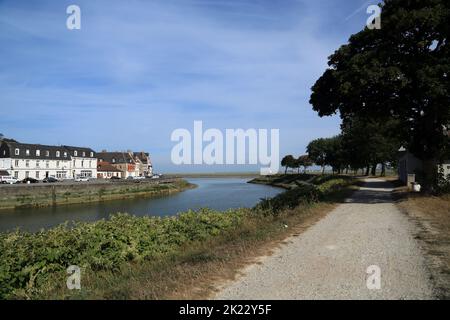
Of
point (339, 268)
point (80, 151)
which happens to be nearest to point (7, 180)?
point (80, 151)

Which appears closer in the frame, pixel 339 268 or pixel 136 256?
pixel 339 268

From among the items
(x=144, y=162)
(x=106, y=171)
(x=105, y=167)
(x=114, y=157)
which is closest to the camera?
(x=106, y=171)

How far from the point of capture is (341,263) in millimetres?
8102

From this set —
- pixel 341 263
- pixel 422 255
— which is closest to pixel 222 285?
pixel 341 263

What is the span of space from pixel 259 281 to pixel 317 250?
305 cm

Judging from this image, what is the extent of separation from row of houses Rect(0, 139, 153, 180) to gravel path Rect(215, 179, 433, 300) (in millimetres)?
77618

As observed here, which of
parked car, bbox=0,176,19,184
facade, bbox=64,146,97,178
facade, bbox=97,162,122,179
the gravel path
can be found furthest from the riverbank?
the gravel path

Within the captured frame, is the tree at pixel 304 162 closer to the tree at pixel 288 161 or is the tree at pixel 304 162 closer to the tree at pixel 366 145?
the tree at pixel 288 161

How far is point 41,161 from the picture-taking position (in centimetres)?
8456

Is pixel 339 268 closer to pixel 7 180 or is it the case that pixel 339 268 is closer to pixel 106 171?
pixel 7 180

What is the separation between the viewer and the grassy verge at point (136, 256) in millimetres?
6910

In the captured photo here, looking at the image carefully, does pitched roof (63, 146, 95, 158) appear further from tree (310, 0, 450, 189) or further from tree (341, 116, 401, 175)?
tree (310, 0, 450, 189)

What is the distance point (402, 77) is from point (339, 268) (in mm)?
14153
